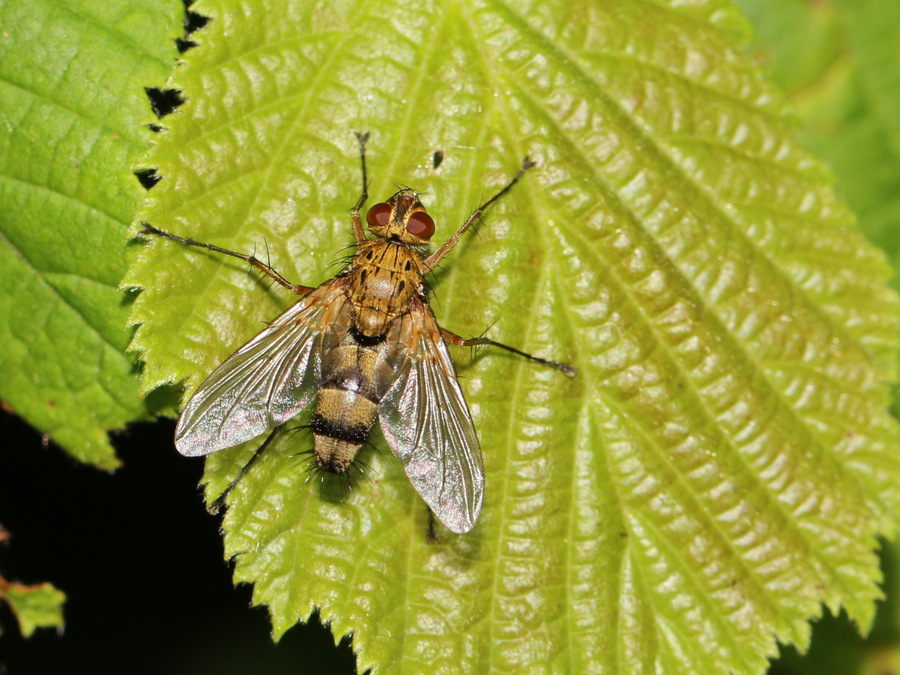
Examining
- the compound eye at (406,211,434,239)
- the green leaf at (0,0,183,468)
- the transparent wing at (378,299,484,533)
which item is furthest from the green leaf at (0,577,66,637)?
the compound eye at (406,211,434,239)

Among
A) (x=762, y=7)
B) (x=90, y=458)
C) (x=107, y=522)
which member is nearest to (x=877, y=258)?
(x=762, y=7)

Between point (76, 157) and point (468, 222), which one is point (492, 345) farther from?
point (76, 157)

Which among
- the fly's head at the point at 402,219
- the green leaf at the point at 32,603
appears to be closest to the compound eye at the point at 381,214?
the fly's head at the point at 402,219

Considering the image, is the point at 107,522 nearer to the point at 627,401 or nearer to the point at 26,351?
the point at 26,351

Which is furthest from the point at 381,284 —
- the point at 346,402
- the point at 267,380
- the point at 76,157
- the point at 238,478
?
the point at 76,157

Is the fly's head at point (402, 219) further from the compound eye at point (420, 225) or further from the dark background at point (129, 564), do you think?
the dark background at point (129, 564)
